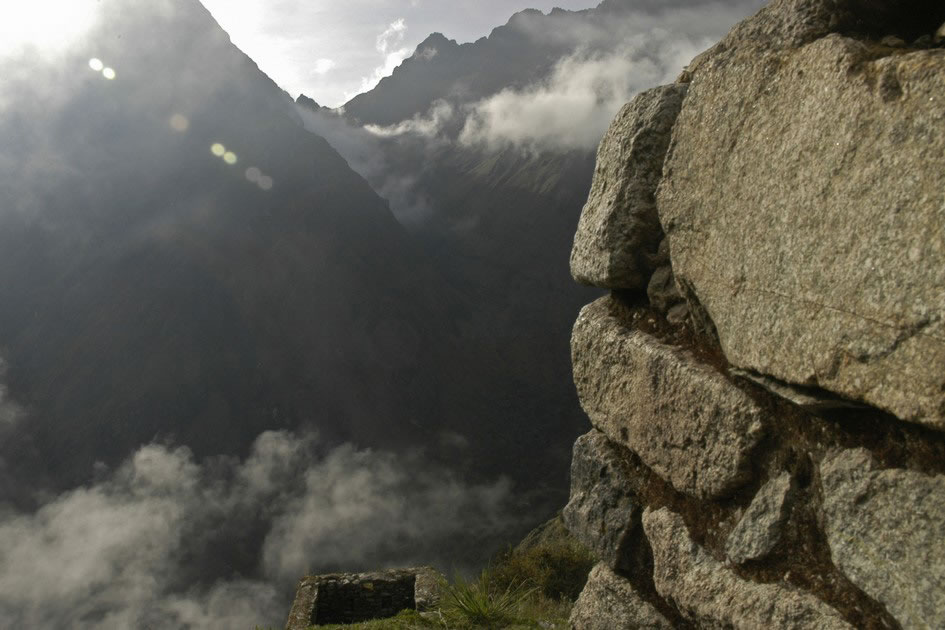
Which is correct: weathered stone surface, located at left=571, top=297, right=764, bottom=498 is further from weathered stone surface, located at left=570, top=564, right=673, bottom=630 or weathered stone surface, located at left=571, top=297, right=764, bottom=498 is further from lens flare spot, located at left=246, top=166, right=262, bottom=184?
lens flare spot, located at left=246, top=166, right=262, bottom=184

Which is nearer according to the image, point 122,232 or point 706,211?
point 706,211

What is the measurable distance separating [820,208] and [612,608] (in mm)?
1774

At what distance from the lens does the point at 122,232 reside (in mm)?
90625

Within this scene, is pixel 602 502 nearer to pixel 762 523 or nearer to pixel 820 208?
pixel 762 523

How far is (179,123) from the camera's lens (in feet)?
324

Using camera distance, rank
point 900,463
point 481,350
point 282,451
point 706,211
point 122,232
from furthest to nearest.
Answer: point 481,350 → point 122,232 → point 282,451 → point 706,211 → point 900,463

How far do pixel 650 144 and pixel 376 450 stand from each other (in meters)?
85.8

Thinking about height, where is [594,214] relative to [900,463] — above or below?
above

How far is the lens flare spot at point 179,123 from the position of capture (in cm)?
9813

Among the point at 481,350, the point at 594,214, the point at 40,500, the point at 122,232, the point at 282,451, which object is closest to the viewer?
the point at 594,214

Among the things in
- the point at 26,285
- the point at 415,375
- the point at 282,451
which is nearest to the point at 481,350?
the point at 415,375

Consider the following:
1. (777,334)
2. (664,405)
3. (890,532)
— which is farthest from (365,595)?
(890,532)

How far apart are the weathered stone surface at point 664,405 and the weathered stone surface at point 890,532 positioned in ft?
1.09

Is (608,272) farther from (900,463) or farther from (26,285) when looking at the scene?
(26,285)
